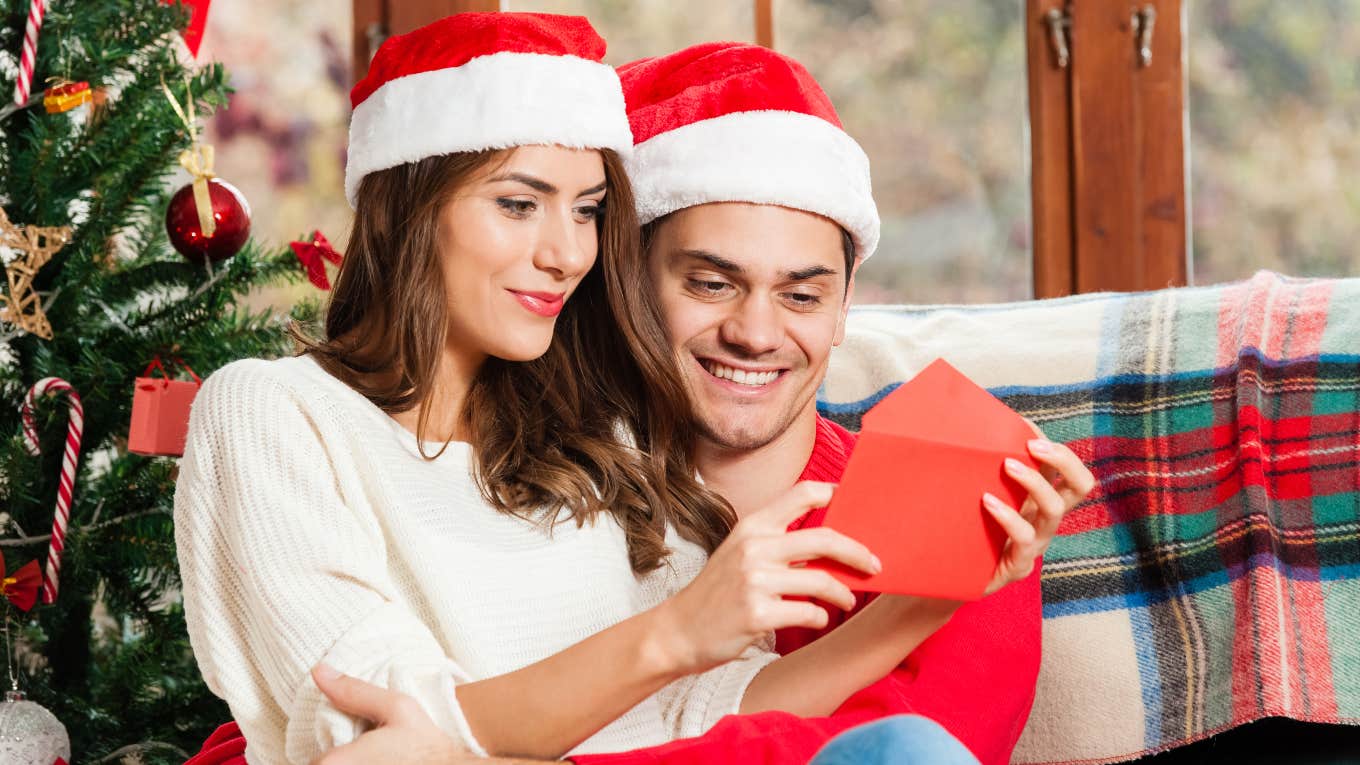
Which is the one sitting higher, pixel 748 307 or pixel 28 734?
pixel 748 307

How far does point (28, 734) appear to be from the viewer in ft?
5.89

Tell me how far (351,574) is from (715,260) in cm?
62

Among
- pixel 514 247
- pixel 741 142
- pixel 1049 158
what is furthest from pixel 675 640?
pixel 1049 158

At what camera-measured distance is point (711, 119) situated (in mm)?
1780

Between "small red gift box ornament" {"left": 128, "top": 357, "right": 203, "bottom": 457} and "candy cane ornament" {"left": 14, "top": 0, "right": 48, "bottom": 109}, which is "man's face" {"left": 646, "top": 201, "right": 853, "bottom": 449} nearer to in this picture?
"small red gift box ornament" {"left": 128, "top": 357, "right": 203, "bottom": 457}

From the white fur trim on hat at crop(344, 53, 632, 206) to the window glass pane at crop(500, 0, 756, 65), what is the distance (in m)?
1.54

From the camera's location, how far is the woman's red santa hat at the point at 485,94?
1.55m

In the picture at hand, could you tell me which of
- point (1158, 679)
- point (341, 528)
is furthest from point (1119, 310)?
point (341, 528)

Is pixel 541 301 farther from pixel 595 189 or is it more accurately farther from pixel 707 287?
pixel 707 287

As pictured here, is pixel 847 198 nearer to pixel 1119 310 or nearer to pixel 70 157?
pixel 1119 310

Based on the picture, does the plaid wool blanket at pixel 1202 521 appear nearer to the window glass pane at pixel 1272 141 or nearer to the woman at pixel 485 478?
the woman at pixel 485 478

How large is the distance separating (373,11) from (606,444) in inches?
64.1

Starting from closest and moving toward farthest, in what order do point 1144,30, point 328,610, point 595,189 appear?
point 328,610 < point 595,189 < point 1144,30

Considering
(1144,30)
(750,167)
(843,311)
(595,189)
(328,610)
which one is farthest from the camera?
(1144,30)
